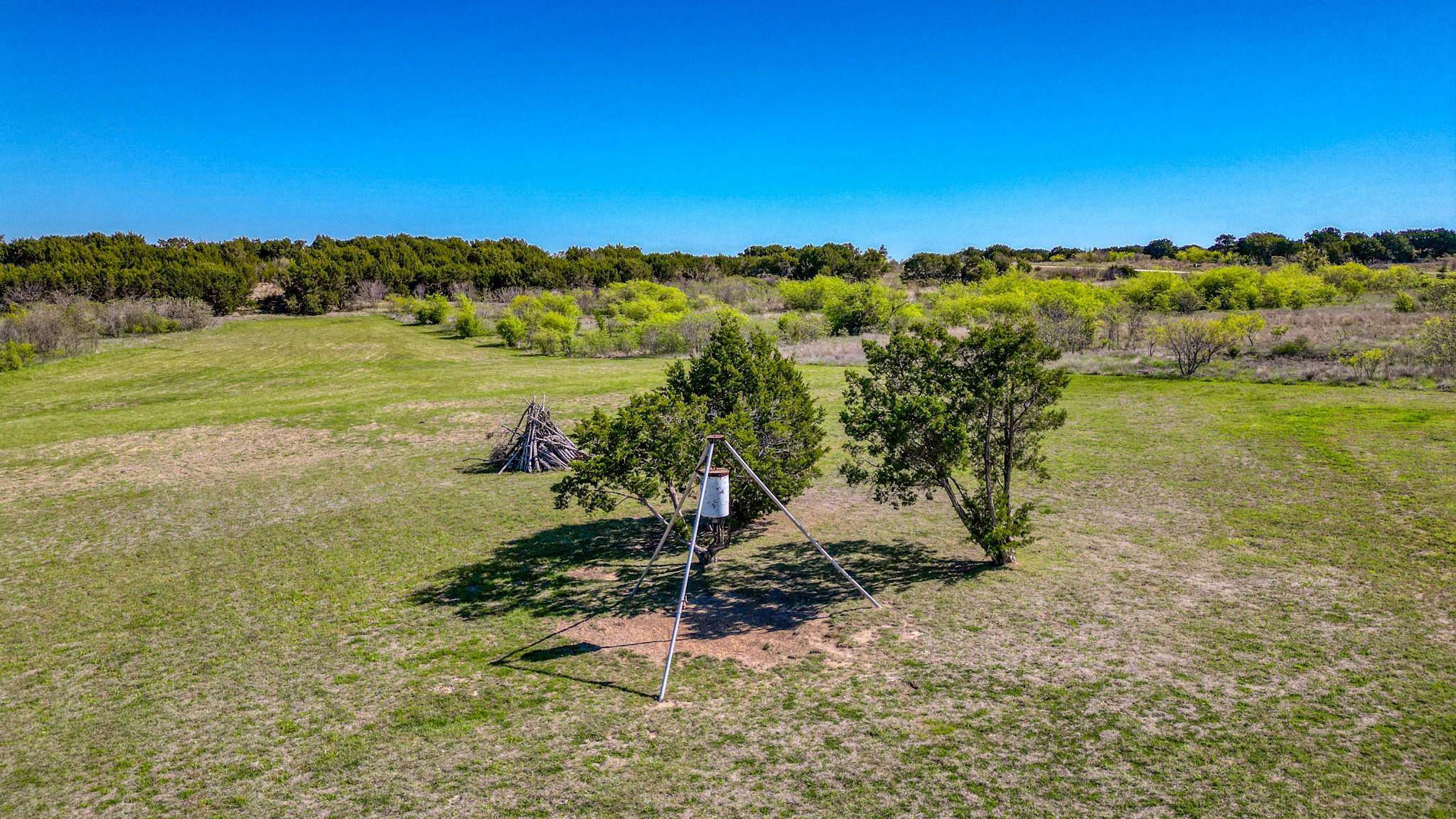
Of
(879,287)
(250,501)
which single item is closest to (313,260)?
(879,287)

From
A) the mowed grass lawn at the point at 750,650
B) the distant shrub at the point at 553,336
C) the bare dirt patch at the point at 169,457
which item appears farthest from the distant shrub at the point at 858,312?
the bare dirt patch at the point at 169,457

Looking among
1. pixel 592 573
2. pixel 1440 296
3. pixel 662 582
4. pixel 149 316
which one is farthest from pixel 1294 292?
pixel 149 316

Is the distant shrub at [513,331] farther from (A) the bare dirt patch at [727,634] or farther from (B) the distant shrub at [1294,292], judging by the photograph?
(B) the distant shrub at [1294,292]

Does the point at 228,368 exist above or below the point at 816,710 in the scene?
above

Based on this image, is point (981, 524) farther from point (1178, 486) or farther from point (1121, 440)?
point (1121, 440)

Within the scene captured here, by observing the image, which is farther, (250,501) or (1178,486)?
(250,501)
